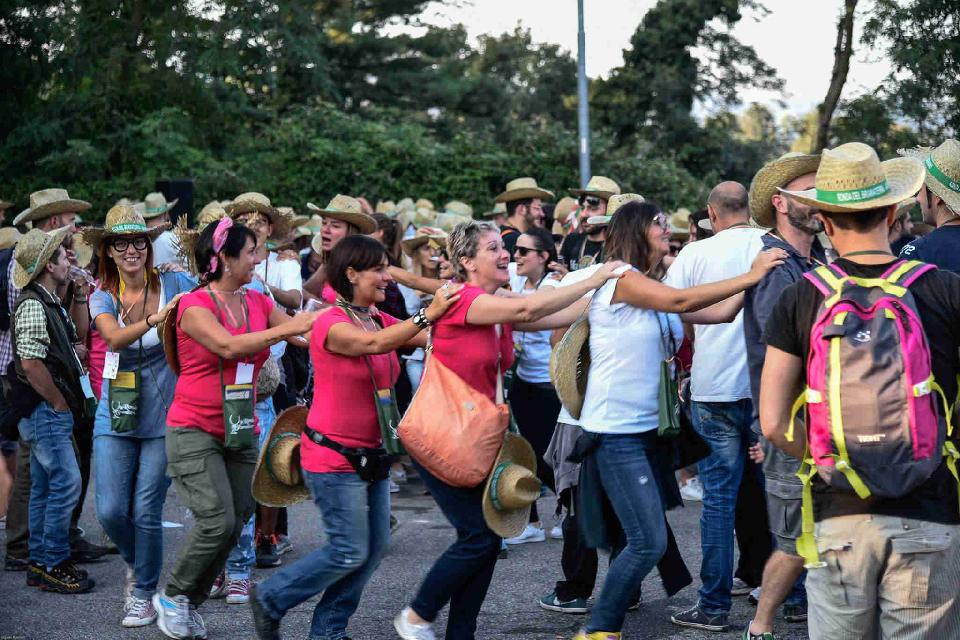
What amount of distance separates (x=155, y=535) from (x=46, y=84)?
19.1m

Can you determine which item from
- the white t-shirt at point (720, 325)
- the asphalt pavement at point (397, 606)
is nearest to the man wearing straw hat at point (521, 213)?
the asphalt pavement at point (397, 606)

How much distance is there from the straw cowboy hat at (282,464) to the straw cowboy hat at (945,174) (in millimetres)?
3016

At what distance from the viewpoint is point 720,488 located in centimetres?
604

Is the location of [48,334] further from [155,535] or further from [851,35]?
[851,35]

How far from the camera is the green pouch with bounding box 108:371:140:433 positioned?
20.4 feet

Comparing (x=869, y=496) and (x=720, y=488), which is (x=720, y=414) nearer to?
(x=720, y=488)

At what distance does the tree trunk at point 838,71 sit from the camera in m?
22.4

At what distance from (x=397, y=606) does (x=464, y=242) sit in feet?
7.40

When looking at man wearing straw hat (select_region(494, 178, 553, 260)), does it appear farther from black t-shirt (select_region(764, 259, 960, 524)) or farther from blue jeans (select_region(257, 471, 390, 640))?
black t-shirt (select_region(764, 259, 960, 524))

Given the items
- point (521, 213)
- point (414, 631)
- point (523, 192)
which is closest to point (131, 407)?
point (414, 631)

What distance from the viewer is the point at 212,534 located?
5.78 meters

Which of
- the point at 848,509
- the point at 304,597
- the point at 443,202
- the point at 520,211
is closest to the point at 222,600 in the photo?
the point at 304,597

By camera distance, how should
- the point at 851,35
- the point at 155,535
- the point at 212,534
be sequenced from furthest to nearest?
the point at 851,35 → the point at 155,535 → the point at 212,534

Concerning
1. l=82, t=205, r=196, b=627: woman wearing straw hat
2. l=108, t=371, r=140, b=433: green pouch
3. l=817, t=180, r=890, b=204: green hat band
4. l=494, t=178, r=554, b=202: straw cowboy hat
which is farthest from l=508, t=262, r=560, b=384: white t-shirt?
l=817, t=180, r=890, b=204: green hat band
